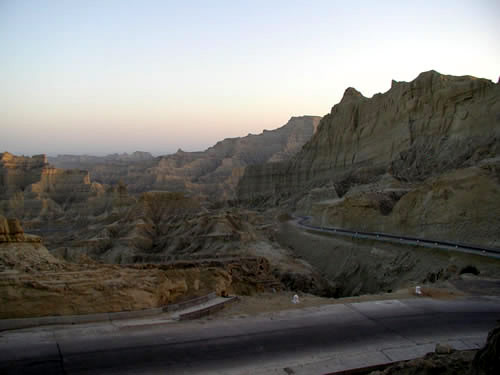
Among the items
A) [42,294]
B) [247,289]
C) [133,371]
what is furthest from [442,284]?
[42,294]

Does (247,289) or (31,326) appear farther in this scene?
(247,289)

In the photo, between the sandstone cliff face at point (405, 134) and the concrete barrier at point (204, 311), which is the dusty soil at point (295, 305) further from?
the sandstone cliff face at point (405, 134)

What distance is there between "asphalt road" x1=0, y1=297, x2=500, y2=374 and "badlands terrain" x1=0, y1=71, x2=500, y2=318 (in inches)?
81.8

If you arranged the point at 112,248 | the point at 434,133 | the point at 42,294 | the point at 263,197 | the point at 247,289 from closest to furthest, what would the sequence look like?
1. the point at 42,294
2. the point at 247,289
3. the point at 112,248
4. the point at 434,133
5. the point at 263,197

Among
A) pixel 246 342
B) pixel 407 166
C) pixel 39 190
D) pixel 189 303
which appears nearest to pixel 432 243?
pixel 189 303

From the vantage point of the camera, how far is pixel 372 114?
77938 mm

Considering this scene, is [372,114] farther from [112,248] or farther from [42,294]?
[42,294]

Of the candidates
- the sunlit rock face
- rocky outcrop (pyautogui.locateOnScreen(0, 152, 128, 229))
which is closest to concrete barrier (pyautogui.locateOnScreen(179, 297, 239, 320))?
rocky outcrop (pyautogui.locateOnScreen(0, 152, 128, 229))

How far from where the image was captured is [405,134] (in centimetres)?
6569

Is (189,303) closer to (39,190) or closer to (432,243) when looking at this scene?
(432,243)

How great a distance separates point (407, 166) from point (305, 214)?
1935cm

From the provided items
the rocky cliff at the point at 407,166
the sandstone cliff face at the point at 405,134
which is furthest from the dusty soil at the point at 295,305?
the sandstone cliff face at the point at 405,134

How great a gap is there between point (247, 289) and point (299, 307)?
316 inches

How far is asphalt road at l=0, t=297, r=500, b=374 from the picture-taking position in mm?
9109
